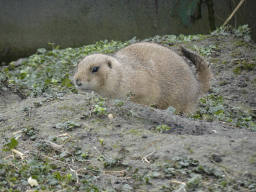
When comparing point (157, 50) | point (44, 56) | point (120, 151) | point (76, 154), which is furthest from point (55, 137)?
point (44, 56)

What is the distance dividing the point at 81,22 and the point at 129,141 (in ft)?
18.3

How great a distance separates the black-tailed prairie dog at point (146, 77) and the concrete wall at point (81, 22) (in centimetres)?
285

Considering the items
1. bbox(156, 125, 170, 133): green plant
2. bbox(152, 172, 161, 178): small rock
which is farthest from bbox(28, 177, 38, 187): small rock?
bbox(156, 125, 170, 133): green plant

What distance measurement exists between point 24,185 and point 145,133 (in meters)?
1.12

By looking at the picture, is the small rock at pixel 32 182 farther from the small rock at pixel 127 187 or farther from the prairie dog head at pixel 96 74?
the prairie dog head at pixel 96 74

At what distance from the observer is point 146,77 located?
4227 mm

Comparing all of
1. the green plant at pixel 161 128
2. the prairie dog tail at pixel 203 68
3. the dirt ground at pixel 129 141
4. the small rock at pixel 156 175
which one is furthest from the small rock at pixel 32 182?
the prairie dog tail at pixel 203 68

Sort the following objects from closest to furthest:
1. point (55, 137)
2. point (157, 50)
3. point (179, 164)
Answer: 1. point (179, 164)
2. point (55, 137)
3. point (157, 50)

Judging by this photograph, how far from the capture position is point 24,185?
6.38 ft

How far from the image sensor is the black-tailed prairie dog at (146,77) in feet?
13.1

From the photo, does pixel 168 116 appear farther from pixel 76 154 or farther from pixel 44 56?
pixel 44 56

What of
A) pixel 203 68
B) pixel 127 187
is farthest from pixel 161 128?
pixel 203 68

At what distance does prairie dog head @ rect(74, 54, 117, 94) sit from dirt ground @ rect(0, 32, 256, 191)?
0.53m

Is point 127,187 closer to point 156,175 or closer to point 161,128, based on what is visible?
point 156,175
